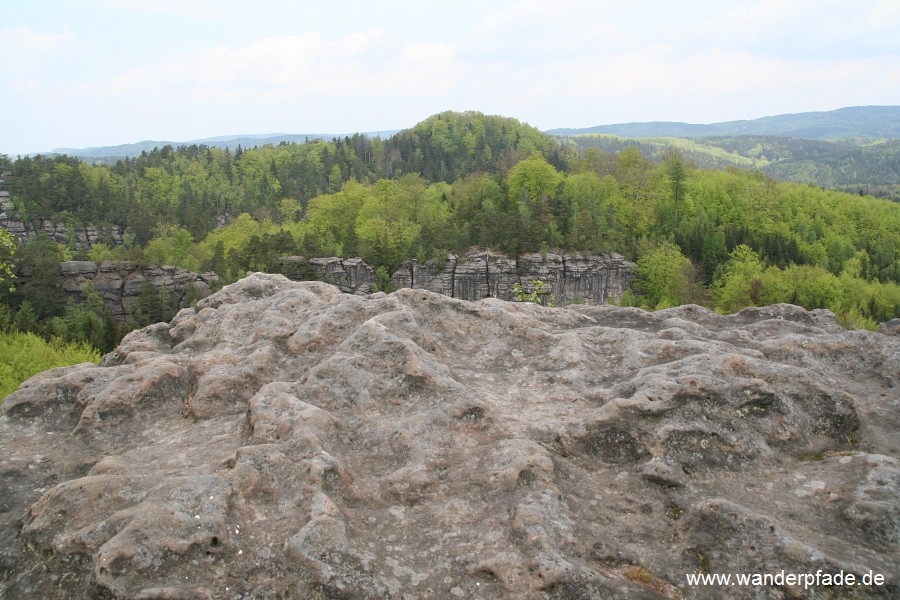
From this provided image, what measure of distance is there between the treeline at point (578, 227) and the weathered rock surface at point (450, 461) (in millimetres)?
62005

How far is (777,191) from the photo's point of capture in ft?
403

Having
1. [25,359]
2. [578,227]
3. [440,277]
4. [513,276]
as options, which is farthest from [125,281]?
[578,227]

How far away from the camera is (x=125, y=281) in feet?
283

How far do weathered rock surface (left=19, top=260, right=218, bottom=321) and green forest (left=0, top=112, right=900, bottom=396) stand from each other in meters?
3.07

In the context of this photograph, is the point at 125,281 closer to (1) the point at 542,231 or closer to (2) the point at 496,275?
(2) the point at 496,275

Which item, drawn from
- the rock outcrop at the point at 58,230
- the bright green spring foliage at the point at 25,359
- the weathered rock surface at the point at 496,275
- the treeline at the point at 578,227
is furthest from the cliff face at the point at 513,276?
the rock outcrop at the point at 58,230

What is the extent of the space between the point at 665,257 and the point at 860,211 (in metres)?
64.1

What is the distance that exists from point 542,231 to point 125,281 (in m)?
61.8

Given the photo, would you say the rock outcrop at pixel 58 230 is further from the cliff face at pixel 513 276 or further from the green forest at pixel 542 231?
the cliff face at pixel 513 276

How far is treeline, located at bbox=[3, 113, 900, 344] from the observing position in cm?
8181

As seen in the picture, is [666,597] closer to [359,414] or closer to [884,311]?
[359,414]

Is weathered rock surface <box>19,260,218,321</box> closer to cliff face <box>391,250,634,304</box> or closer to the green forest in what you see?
the green forest

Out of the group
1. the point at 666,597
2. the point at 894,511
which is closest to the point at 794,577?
the point at 666,597

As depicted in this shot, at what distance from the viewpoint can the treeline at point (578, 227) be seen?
8181 cm
